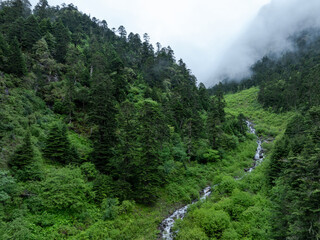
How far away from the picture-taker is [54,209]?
1706 cm

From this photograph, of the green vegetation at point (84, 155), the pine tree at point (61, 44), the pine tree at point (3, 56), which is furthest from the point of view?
the pine tree at point (61, 44)

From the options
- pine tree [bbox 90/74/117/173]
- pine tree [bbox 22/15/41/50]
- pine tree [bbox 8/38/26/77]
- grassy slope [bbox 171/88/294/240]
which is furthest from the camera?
pine tree [bbox 22/15/41/50]

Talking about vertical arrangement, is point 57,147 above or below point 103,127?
below

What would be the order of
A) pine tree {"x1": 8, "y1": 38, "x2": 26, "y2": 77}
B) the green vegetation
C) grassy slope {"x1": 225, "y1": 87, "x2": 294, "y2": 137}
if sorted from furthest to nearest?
grassy slope {"x1": 225, "y1": 87, "x2": 294, "y2": 137} < pine tree {"x1": 8, "y1": 38, "x2": 26, "y2": 77} < the green vegetation

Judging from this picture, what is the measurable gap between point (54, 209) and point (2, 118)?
12740 millimetres

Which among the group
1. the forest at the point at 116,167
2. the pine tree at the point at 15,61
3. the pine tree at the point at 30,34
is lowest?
the forest at the point at 116,167

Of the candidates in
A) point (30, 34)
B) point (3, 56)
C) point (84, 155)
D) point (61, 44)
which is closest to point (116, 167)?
point (84, 155)

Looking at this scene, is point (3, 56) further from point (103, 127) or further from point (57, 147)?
point (103, 127)

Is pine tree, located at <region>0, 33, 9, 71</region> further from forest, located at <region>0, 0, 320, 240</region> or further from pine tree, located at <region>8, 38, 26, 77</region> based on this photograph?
pine tree, located at <region>8, 38, 26, 77</region>

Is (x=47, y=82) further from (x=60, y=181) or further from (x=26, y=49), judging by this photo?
(x=60, y=181)

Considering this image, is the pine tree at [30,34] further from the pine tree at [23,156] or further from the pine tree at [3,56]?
the pine tree at [23,156]

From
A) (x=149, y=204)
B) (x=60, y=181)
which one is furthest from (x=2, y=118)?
(x=149, y=204)

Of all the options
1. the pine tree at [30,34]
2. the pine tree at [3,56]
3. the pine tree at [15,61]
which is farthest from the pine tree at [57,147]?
the pine tree at [30,34]

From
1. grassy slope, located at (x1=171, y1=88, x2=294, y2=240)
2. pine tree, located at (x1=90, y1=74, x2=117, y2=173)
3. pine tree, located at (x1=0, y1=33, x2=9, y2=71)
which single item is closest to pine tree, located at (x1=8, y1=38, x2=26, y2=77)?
pine tree, located at (x1=0, y1=33, x2=9, y2=71)
